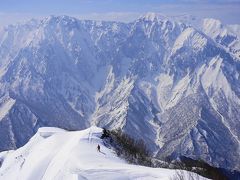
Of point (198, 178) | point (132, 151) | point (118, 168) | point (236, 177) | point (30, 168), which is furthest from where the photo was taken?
point (236, 177)

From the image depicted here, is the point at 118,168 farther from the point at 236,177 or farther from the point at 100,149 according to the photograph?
the point at 236,177

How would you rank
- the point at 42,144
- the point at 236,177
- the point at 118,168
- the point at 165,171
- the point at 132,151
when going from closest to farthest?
1. the point at 165,171
2. the point at 118,168
3. the point at 132,151
4. the point at 42,144
5. the point at 236,177

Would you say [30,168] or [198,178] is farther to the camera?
[30,168]

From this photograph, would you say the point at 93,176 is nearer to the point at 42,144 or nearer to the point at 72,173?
the point at 72,173

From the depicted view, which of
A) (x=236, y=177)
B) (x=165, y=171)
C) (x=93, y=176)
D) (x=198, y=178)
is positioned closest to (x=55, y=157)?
(x=93, y=176)

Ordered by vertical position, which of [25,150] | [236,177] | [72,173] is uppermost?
[72,173]

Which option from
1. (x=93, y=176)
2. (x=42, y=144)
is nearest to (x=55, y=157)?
(x=42, y=144)

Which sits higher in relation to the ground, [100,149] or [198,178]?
[198,178]
